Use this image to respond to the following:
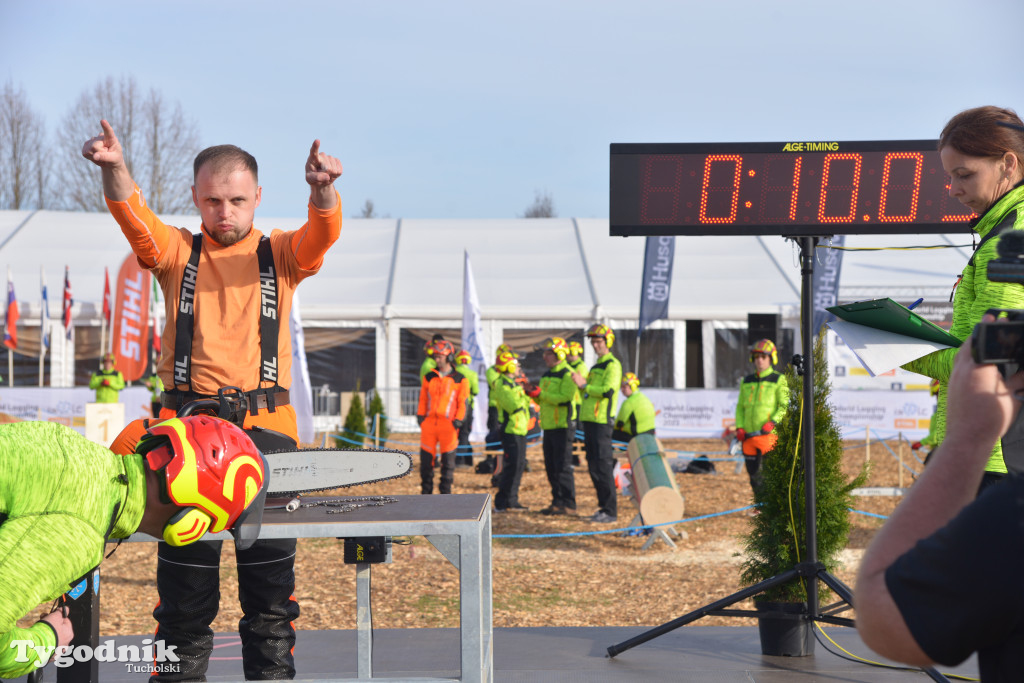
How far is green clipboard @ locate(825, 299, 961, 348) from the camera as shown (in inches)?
106

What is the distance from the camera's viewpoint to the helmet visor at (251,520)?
223cm

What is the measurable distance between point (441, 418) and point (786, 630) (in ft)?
22.7

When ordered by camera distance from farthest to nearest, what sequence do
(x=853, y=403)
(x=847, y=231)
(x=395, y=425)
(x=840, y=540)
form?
(x=395, y=425) < (x=853, y=403) < (x=840, y=540) < (x=847, y=231)

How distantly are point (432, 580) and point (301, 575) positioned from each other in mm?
1122

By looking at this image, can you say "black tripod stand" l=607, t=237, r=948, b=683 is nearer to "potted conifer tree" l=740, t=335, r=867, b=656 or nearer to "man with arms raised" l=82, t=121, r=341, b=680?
"potted conifer tree" l=740, t=335, r=867, b=656

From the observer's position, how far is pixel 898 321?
108 inches

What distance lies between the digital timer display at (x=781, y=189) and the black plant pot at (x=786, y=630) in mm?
1793

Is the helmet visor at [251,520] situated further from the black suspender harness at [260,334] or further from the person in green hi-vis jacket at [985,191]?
the person in green hi-vis jacket at [985,191]

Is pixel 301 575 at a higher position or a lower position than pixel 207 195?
lower

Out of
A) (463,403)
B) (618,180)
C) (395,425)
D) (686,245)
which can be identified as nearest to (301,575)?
(463,403)

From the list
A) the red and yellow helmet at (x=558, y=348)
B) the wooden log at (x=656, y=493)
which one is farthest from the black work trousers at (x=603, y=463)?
the wooden log at (x=656, y=493)

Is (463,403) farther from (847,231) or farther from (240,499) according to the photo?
(240,499)

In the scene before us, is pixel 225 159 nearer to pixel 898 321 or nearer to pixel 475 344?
pixel 898 321

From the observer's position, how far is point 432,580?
7164mm
